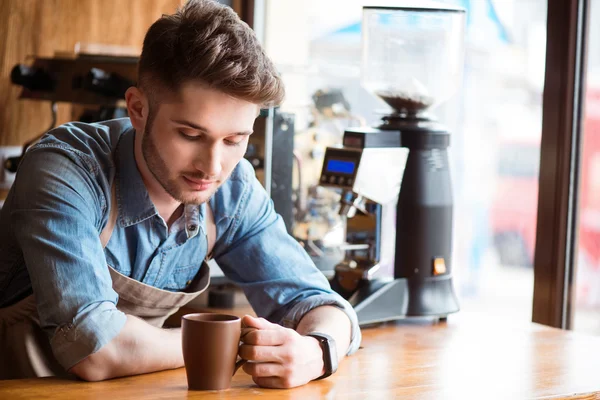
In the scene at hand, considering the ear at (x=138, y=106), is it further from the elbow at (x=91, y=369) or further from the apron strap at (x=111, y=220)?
the elbow at (x=91, y=369)

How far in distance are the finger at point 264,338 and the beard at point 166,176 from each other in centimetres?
28

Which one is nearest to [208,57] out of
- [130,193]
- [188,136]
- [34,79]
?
[188,136]

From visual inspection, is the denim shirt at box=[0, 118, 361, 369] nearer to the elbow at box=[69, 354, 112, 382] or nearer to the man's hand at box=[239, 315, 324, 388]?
the elbow at box=[69, 354, 112, 382]

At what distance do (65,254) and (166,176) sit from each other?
23 centimetres

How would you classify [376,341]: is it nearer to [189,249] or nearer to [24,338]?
[189,249]

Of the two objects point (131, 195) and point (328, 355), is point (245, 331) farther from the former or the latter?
point (131, 195)

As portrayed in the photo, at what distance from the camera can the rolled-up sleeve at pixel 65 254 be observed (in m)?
1.40

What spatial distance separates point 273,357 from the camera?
1.42 m

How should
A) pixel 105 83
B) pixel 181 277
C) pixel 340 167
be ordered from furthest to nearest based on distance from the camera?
1. pixel 105 83
2. pixel 340 167
3. pixel 181 277

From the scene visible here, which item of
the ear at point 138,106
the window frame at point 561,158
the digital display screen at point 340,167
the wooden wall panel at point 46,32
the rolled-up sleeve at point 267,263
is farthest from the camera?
the wooden wall panel at point 46,32

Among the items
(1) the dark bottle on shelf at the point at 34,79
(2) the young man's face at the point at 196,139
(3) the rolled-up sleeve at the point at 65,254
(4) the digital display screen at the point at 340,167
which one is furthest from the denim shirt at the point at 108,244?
(1) the dark bottle on shelf at the point at 34,79

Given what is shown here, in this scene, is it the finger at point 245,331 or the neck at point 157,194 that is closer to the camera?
the finger at point 245,331

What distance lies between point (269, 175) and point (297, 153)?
1.10ft

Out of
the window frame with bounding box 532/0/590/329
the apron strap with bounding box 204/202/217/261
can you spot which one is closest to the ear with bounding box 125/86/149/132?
the apron strap with bounding box 204/202/217/261
